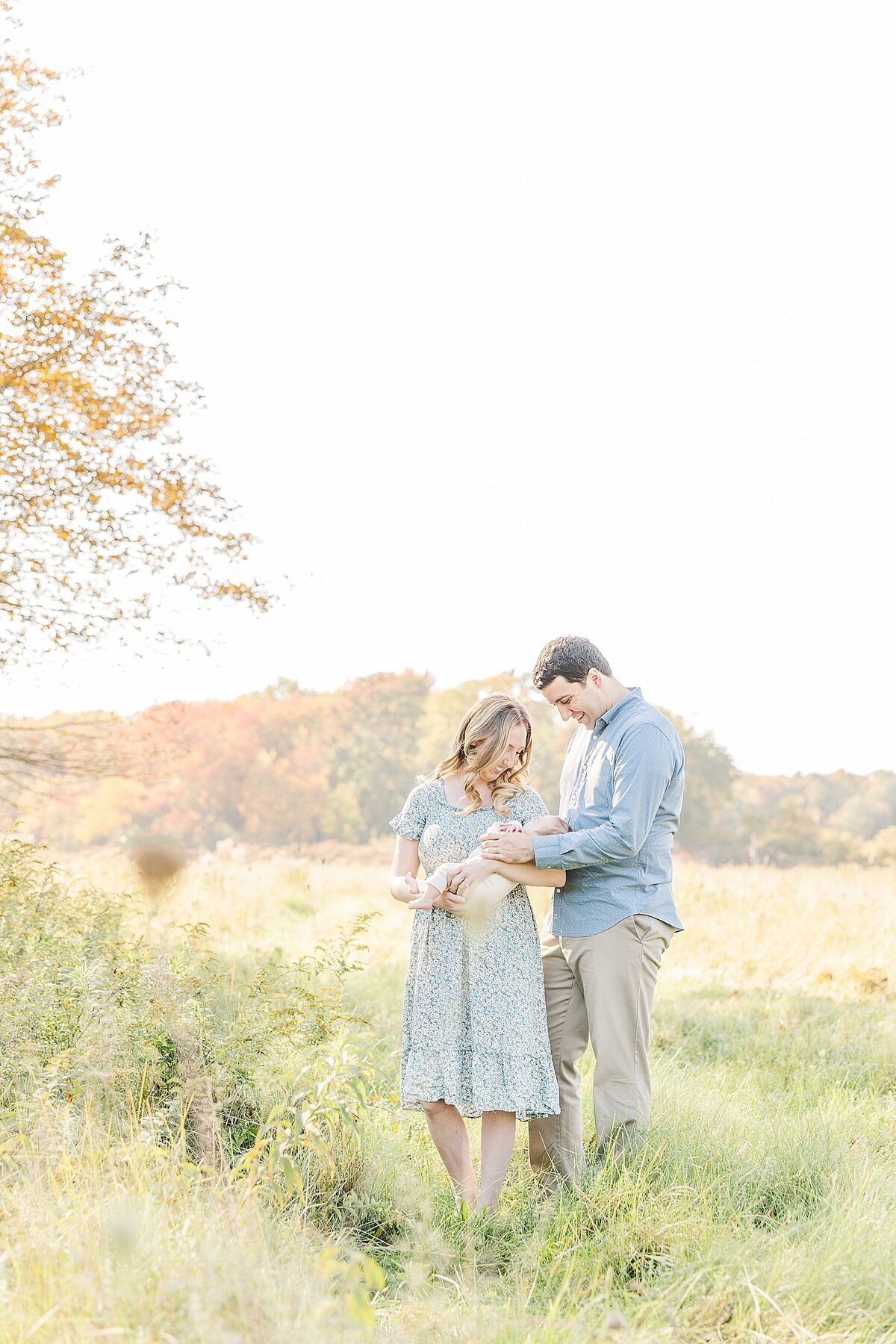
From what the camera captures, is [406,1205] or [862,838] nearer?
[406,1205]

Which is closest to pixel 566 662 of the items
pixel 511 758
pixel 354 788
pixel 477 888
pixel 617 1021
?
pixel 511 758

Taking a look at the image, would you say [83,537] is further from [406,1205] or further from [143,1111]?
[406,1205]

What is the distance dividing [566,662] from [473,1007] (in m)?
Result: 1.30

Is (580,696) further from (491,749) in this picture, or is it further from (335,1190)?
(335,1190)

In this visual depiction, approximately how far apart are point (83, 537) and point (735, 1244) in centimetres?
574

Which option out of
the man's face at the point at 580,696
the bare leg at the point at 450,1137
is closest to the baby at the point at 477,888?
the man's face at the point at 580,696

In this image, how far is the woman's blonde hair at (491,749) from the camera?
13.8 feet

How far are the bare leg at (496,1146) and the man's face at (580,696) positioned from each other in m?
1.47

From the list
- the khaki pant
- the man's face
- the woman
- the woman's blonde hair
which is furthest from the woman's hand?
the man's face

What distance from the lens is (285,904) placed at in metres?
13.4

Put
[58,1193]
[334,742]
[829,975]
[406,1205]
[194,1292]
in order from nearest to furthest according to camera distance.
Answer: [194,1292]
[58,1193]
[406,1205]
[829,975]
[334,742]

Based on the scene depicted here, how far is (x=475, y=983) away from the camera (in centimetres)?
414

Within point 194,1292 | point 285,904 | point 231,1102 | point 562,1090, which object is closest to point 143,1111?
point 231,1102

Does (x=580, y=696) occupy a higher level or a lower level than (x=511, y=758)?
higher
